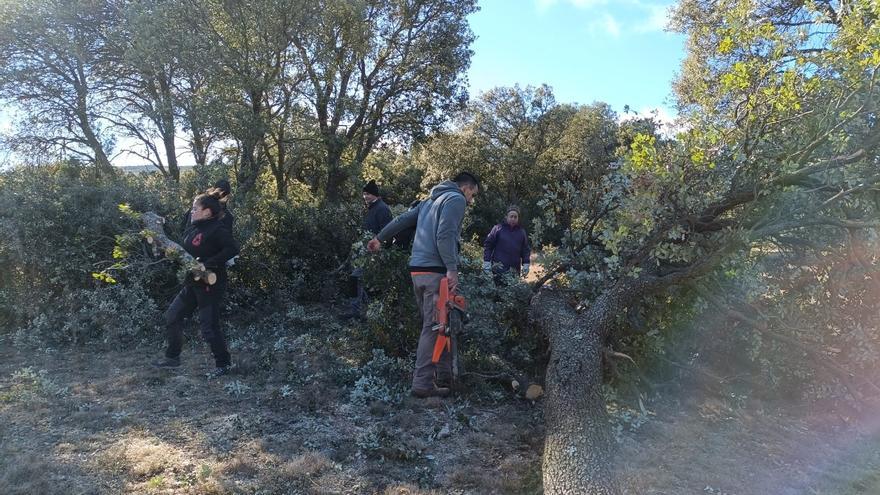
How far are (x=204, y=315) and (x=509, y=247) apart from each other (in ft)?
11.7

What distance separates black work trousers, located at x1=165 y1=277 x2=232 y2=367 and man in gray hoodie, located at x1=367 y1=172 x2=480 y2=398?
189 centimetres

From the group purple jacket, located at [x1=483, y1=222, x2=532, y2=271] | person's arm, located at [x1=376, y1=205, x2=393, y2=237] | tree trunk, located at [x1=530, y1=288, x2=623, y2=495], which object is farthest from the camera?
purple jacket, located at [x1=483, y1=222, x2=532, y2=271]

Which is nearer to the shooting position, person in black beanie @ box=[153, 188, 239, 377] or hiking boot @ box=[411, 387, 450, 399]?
hiking boot @ box=[411, 387, 450, 399]

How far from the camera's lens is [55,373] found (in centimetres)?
493

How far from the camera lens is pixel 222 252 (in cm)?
483

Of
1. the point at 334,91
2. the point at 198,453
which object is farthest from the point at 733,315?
the point at 334,91

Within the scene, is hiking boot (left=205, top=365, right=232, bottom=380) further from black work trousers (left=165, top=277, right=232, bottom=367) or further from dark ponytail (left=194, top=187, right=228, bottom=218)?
dark ponytail (left=194, top=187, right=228, bottom=218)

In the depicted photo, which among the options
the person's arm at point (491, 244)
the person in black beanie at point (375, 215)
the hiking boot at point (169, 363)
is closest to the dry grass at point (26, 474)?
the hiking boot at point (169, 363)

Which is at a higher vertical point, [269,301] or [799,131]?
[799,131]

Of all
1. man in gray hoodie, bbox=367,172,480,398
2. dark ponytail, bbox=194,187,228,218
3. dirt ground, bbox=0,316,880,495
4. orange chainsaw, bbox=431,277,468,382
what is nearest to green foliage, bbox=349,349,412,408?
dirt ground, bbox=0,316,880,495

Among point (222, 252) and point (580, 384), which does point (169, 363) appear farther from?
point (580, 384)

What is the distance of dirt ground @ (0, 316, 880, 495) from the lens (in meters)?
3.17

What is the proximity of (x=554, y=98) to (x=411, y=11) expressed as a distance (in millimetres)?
10515

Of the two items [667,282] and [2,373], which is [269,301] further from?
[667,282]
